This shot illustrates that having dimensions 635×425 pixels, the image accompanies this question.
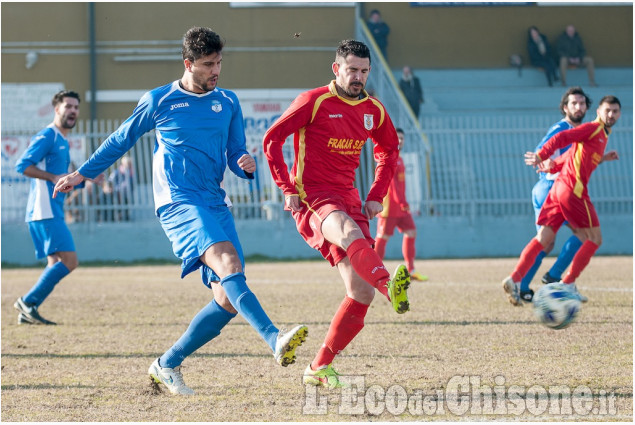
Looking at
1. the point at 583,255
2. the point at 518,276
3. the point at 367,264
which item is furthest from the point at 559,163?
the point at 367,264

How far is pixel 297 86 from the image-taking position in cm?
2545

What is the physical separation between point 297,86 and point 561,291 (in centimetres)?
1985

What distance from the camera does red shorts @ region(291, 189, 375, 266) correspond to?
19.9 feet

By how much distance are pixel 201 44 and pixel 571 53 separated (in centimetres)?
2087

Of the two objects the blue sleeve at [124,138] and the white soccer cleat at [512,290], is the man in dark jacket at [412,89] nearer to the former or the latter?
the white soccer cleat at [512,290]

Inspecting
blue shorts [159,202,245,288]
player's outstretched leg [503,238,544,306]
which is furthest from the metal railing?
blue shorts [159,202,245,288]

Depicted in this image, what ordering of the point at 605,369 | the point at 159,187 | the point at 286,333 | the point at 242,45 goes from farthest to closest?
the point at 242,45, the point at 605,369, the point at 159,187, the point at 286,333

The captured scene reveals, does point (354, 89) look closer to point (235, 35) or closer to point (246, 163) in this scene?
point (246, 163)

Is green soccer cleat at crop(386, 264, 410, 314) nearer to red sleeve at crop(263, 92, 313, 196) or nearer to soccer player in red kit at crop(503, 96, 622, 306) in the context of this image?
red sleeve at crop(263, 92, 313, 196)

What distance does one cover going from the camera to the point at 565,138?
30.9 ft

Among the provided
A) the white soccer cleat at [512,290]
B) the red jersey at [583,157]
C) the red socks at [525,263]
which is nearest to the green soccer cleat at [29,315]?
the white soccer cleat at [512,290]

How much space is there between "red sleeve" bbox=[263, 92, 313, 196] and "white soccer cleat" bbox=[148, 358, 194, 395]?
4.32 ft

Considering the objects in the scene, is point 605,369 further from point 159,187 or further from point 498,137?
point 498,137

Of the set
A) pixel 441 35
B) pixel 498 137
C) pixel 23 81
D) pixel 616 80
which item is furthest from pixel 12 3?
pixel 616 80
